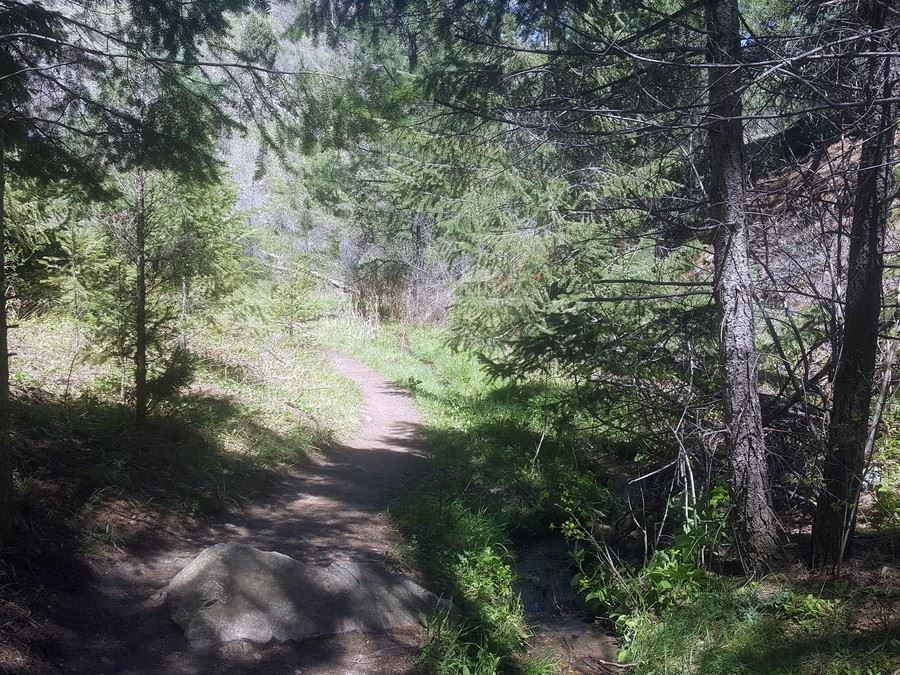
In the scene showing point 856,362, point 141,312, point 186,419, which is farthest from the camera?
point 186,419

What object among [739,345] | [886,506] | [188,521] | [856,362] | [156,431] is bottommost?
[188,521]

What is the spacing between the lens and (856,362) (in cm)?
511

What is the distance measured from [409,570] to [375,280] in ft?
71.8

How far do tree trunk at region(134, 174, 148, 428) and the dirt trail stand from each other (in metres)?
1.79

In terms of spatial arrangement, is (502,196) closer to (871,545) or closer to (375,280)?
(871,545)

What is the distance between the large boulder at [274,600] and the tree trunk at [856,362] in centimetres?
323

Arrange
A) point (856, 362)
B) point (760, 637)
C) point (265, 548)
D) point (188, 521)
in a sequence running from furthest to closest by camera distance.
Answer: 1. point (188, 521)
2. point (265, 548)
3. point (856, 362)
4. point (760, 637)

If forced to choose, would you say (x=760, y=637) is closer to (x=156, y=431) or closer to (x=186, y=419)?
(x=156, y=431)

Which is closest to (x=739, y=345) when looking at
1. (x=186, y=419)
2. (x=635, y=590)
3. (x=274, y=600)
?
(x=635, y=590)

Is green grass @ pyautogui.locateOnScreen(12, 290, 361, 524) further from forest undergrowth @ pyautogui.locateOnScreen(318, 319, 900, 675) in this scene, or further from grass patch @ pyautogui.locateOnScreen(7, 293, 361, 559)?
forest undergrowth @ pyautogui.locateOnScreen(318, 319, 900, 675)

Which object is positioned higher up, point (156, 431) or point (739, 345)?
point (739, 345)

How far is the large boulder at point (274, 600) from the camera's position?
447cm

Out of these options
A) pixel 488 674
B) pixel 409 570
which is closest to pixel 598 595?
pixel 488 674

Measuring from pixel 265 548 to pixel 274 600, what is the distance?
1.40 m
